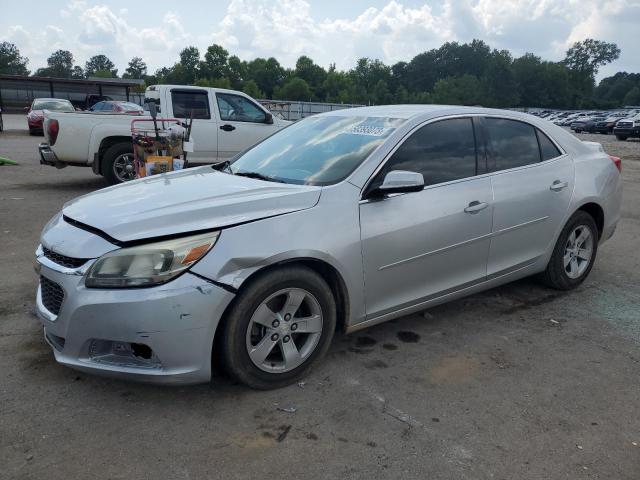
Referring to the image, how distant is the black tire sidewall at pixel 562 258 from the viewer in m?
4.65

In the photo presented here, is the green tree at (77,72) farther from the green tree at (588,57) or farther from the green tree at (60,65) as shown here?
the green tree at (588,57)

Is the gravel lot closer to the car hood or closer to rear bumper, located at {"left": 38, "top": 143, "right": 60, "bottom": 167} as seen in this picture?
the car hood

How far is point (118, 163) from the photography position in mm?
9375

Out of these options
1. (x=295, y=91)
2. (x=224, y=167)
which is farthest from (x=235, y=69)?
(x=224, y=167)

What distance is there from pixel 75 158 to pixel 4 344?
634cm

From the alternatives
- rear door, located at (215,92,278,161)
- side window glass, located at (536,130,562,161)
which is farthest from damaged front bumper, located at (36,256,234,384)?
rear door, located at (215,92,278,161)

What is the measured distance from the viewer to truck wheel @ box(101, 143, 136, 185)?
30.5 ft

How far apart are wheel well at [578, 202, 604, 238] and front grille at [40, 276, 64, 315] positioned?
164 inches

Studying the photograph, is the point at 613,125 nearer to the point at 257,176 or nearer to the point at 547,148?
the point at 547,148

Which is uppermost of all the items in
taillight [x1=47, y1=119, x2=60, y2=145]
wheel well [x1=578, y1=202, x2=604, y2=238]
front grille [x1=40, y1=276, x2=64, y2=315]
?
taillight [x1=47, y1=119, x2=60, y2=145]

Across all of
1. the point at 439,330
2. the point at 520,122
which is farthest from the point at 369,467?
the point at 520,122

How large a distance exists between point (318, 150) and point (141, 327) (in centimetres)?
180

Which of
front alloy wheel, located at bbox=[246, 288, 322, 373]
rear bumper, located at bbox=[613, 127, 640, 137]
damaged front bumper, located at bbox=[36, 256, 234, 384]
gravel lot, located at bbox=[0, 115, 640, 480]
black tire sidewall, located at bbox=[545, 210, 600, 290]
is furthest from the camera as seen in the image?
rear bumper, located at bbox=[613, 127, 640, 137]

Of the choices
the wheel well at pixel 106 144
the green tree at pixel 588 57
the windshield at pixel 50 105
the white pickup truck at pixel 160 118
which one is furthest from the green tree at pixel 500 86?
the wheel well at pixel 106 144
